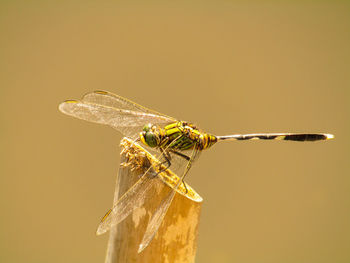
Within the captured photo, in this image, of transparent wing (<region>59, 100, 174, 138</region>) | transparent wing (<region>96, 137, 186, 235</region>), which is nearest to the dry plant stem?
transparent wing (<region>96, 137, 186, 235</region>)

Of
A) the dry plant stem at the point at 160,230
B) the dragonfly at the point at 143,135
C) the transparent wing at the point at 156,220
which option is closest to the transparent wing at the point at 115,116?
the dragonfly at the point at 143,135

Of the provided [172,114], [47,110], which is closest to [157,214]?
[172,114]

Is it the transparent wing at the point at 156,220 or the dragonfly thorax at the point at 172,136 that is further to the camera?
the dragonfly thorax at the point at 172,136

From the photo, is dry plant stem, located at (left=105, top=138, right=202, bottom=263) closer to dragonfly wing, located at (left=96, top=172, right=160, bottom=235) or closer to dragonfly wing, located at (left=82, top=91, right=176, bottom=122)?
dragonfly wing, located at (left=96, top=172, right=160, bottom=235)

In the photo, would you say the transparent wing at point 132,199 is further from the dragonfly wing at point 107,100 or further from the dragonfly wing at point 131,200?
the dragonfly wing at point 107,100

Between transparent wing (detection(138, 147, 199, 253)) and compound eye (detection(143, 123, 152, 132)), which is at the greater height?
compound eye (detection(143, 123, 152, 132))

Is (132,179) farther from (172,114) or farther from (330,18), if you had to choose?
(330,18)
